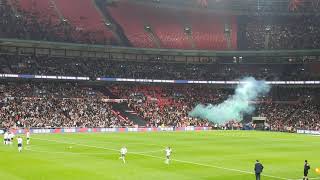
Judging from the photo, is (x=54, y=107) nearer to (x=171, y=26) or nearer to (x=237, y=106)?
(x=171, y=26)

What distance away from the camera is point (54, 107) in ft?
278

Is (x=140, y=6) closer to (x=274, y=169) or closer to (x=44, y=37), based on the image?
(x=44, y=37)

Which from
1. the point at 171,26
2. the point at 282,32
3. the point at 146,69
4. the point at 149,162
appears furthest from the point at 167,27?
the point at 149,162

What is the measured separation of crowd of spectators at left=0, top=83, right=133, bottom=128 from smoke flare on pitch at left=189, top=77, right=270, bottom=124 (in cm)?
1779

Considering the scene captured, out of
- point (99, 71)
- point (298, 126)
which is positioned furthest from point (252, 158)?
point (99, 71)

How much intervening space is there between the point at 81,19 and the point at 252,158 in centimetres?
6499

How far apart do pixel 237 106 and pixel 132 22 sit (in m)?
27.9

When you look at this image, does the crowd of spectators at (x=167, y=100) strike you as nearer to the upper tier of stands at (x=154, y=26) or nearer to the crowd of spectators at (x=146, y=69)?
the crowd of spectators at (x=146, y=69)

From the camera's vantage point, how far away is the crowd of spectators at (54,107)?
7794cm

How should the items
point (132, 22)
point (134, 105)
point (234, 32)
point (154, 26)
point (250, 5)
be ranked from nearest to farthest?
1. point (134, 105)
2. point (132, 22)
3. point (154, 26)
4. point (234, 32)
5. point (250, 5)

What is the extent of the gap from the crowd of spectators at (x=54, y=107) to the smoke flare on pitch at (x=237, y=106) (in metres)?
17.8

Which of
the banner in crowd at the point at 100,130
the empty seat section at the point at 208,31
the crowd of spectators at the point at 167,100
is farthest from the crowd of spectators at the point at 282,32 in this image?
the banner in crowd at the point at 100,130

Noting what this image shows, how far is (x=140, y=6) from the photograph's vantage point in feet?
351

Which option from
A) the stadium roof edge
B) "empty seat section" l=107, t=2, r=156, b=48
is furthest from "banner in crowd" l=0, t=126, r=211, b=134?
"empty seat section" l=107, t=2, r=156, b=48
